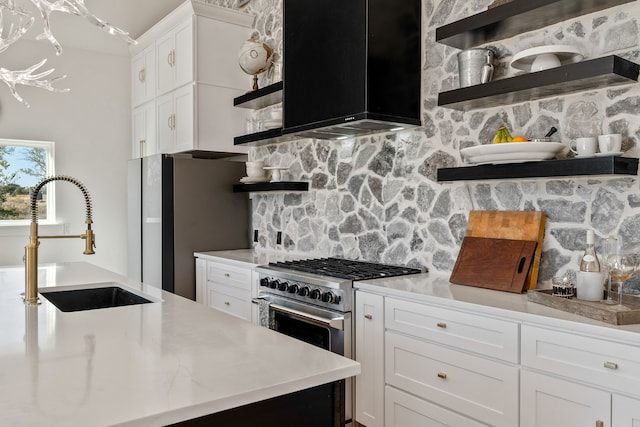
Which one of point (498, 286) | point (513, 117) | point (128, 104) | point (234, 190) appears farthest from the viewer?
point (128, 104)

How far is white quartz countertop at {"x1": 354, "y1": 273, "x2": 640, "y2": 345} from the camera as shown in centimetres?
172

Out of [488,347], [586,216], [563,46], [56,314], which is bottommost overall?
[488,347]

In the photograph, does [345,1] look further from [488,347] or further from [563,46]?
[488,347]

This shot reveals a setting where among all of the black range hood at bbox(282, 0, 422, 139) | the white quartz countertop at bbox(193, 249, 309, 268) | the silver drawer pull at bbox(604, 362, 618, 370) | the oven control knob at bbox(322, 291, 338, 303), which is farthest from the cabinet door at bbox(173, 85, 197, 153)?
the silver drawer pull at bbox(604, 362, 618, 370)

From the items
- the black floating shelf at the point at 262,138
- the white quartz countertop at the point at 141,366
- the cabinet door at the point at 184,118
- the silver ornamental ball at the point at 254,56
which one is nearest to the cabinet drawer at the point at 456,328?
the white quartz countertop at the point at 141,366

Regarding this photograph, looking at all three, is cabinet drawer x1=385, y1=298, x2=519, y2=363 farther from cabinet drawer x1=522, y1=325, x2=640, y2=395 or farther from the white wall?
the white wall

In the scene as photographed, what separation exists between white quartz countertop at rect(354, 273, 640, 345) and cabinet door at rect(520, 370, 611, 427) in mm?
208

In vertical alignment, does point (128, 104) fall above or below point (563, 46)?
above

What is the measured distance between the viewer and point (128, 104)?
5.49 metres

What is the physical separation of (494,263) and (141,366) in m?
1.83

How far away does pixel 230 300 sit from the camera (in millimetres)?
3844

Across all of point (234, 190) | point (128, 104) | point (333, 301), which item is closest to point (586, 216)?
point (333, 301)

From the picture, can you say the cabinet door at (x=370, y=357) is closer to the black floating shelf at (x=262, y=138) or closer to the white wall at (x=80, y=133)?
the black floating shelf at (x=262, y=138)

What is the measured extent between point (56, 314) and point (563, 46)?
235cm
